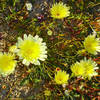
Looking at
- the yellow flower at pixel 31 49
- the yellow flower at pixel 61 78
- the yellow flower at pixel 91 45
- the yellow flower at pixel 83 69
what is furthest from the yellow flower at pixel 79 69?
the yellow flower at pixel 31 49

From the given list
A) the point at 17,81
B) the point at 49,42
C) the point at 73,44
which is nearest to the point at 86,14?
the point at 73,44

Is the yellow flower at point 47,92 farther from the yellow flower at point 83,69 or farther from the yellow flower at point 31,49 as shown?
the yellow flower at point 31,49

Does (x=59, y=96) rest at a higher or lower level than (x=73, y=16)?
lower

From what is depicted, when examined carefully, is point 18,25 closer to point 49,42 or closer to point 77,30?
point 49,42

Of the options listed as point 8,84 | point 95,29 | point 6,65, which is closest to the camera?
point 6,65

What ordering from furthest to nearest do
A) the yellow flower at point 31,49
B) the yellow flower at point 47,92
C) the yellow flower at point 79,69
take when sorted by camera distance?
the yellow flower at point 47,92 < the yellow flower at point 79,69 < the yellow flower at point 31,49

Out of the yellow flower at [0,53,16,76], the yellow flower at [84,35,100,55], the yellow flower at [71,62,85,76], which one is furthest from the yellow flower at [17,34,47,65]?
the yellow flower at [84,35,100,55]
